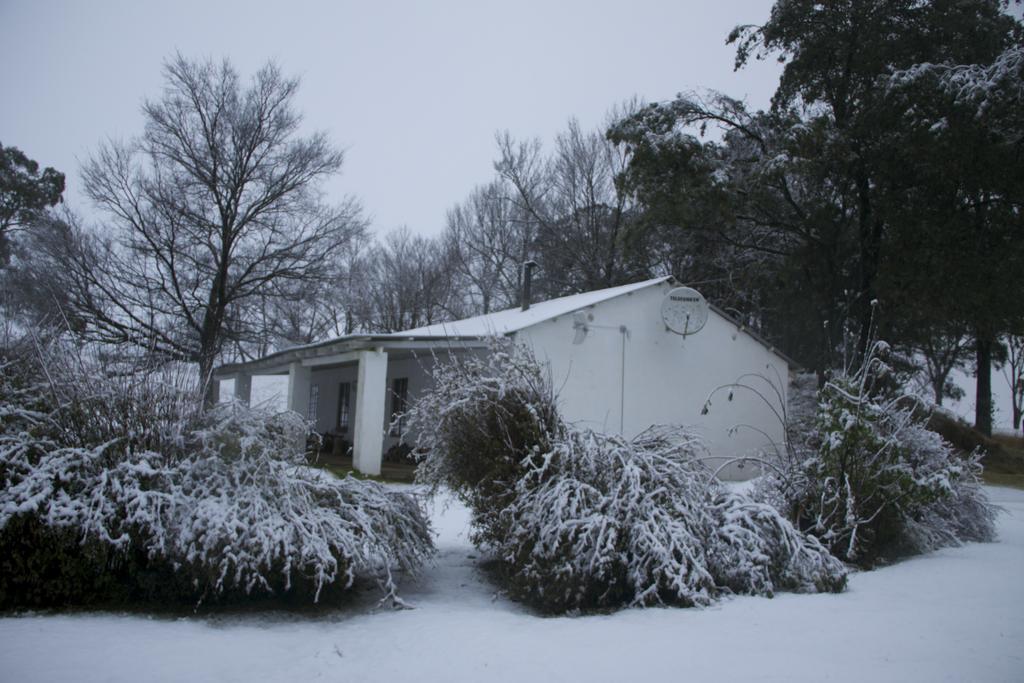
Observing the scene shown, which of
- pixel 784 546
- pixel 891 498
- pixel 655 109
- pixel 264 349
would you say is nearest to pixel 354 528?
pixel 784 546

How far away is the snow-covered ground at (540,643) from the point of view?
3650 mm

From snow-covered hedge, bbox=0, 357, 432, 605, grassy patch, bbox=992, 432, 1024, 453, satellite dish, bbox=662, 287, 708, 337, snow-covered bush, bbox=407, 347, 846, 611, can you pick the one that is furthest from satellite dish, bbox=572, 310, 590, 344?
grassy patch, bbox=992, 432, 1024, 453

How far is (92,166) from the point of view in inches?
829

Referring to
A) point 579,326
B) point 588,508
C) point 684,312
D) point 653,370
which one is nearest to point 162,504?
point 588,508

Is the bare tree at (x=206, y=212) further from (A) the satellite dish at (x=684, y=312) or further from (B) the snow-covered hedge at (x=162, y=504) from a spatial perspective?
(B) the snow-covered hedge at (x=162, y=504)

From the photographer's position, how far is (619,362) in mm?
13719

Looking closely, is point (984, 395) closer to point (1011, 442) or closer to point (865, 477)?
point (1011, 442)

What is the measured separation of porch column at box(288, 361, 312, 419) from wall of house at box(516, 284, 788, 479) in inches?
239

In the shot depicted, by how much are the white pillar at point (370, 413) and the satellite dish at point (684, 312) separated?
17.6 feet

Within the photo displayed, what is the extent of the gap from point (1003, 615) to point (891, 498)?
177 centimetres

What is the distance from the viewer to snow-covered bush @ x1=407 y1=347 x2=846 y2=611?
495cm

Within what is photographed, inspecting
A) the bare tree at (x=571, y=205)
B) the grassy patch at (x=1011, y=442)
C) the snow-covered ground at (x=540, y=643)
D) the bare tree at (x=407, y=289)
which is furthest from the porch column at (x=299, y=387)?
the grassy patch at (x=1011, y=442)

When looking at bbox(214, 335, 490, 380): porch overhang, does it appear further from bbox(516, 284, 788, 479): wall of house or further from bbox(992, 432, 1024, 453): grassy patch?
bbox(992, 432, 1024, 453): grassy patch

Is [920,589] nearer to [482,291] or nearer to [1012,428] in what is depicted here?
[482,291]
